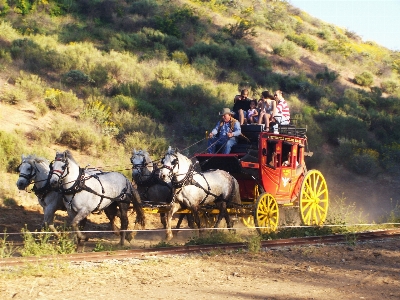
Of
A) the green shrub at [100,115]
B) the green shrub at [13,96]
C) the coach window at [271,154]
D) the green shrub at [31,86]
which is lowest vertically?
the coach window at [271,154]

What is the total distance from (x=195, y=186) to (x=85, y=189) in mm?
2592

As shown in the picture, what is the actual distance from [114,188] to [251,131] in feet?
13.4

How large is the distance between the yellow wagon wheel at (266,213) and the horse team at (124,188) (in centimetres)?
73

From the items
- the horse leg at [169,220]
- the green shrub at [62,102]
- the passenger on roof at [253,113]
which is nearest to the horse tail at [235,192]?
the horse leg at [169,220]

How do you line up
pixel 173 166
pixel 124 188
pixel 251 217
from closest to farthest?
pixel 173 166 < pixel 124 188 < pixel 251 217

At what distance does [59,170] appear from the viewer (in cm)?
1149

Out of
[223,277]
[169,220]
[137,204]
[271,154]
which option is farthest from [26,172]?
[271,154]

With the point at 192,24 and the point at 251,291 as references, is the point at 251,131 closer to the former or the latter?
the point at 251,291

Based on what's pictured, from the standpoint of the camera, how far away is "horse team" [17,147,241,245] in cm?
1178

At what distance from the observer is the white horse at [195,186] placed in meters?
12.8

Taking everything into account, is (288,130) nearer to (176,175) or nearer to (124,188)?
(176,175)

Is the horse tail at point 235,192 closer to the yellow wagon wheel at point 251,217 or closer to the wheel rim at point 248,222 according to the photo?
the yellow wagon wheel at point 251,217

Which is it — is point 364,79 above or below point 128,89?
above

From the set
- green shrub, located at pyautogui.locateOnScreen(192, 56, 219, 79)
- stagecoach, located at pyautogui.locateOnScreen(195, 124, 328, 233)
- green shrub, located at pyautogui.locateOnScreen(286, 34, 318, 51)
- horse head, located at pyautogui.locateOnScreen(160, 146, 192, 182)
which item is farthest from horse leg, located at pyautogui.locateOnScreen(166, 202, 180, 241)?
green shrub, located at pyautogui.locateOnScreen(286, 34, 318, 51)
